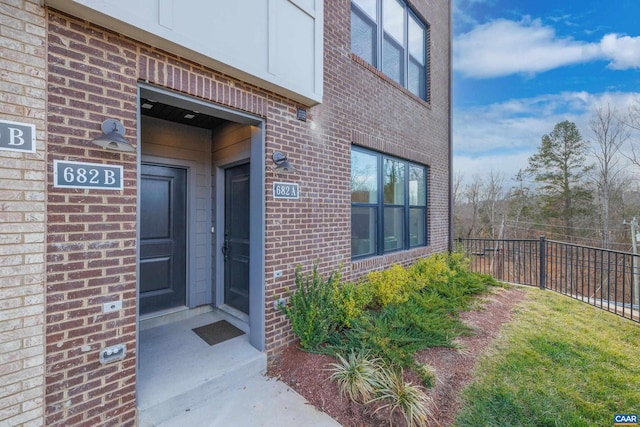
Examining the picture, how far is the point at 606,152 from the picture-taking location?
16.4m

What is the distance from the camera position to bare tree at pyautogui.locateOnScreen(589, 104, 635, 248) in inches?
611

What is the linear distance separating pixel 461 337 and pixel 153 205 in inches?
191

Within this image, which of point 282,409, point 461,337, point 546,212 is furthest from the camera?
point 546,212

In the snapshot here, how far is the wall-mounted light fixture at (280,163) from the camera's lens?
11.0 ft

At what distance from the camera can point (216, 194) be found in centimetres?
452

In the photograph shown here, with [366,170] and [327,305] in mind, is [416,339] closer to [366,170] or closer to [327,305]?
[327,305]

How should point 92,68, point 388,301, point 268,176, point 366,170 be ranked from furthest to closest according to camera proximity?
point 366,170
point 388,301
point 268,176
point 92,68

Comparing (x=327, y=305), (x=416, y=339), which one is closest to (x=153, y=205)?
(x=327, y=305)

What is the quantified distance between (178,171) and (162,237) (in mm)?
1056

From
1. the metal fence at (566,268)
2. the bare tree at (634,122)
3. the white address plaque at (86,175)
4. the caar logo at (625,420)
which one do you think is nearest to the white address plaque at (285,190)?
the white address plaque at (86,175)

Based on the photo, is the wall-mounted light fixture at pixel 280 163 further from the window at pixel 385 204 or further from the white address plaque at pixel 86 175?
the window at pixel 385 204

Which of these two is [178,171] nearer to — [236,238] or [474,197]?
[236,238]

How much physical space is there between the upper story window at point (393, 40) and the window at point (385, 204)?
6.27ft

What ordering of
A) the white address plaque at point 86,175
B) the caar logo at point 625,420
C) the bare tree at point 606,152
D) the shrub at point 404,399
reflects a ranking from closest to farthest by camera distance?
the white address plaque at point 86,175
the shrub at point 404,399
the caar logo at point 625,420
the bare tree at point 606,152
